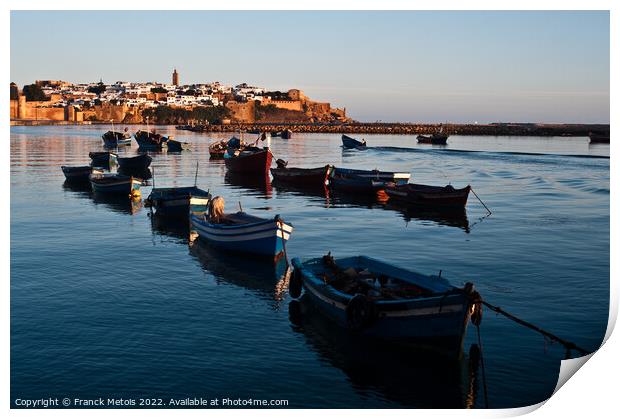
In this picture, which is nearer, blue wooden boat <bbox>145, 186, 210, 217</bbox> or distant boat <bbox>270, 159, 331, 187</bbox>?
blue wooden boat <bbox>145, 186, 210, 217</bbox>

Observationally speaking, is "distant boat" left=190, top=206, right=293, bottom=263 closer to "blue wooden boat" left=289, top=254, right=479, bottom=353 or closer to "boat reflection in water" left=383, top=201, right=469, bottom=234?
"blue wooden boat" left=289, top=254, right=479, bottom=353

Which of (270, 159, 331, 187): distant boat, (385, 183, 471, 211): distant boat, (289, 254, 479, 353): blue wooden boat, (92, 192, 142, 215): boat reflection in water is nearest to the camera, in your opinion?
(289, 254, 479, 353): blue wooden boat

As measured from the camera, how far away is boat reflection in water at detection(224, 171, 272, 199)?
38.7 metres

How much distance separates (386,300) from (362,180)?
82.5ft

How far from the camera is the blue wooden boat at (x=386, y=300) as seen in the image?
1217 centimetres

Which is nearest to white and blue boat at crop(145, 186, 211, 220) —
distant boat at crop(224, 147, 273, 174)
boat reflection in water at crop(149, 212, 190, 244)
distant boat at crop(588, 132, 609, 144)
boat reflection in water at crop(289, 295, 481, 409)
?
boat reflection in water at crop(149, 212, 190, 244)

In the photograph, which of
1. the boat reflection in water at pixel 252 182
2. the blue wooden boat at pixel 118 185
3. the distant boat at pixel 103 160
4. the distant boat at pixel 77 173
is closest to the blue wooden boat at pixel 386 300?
the blue wooden boat at pixel 118 185

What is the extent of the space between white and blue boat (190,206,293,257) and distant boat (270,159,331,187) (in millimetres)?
18787

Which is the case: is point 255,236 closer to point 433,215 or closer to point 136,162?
point 433,215

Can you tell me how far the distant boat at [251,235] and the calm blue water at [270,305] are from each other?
0.58 meters

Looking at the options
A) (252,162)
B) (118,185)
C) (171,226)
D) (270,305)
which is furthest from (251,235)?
(252,162)

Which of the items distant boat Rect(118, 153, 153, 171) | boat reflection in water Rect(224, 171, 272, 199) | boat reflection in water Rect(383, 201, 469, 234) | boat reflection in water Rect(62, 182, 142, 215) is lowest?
boat reflection in water Rect(62, 182, 142, 215)

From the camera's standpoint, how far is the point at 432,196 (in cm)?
3222

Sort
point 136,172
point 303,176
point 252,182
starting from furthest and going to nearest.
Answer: point 136,172 → point 252,182 → point 303,176
